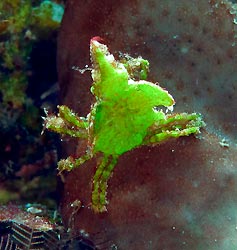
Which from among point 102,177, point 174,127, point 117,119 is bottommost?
point 102,177

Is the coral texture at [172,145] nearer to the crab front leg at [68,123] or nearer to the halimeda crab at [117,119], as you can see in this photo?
the halimeda crab at [117,119]

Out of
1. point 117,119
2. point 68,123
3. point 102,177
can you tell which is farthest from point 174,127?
point 68,123

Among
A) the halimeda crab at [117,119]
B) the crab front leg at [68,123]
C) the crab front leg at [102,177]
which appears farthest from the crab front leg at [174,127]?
the crab front leg at [68,123]

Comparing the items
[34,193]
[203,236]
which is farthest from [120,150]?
[34,193]

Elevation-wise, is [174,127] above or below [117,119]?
above

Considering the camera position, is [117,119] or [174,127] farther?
[174,127]

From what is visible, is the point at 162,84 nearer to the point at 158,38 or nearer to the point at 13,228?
the point at 158,38

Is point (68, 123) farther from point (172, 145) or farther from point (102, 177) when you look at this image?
point (172, 145)

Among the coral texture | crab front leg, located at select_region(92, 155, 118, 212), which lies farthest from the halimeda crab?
the coral texture
